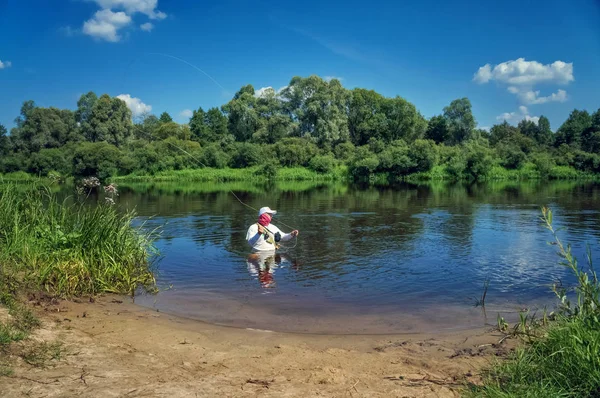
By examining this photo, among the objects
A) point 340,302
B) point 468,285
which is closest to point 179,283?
point 340,302

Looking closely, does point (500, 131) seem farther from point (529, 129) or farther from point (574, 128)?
point (574, 128)

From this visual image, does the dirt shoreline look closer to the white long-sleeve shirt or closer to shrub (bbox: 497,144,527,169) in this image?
the white long-sleeve shirt

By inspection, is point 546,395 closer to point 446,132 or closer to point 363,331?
point 363,331

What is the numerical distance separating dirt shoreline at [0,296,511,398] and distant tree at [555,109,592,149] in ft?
289

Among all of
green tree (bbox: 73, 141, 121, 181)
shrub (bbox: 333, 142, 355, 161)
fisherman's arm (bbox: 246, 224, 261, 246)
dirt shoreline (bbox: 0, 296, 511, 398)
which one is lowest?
dirt shoreline (bbox: 0, 296, 511, 398)

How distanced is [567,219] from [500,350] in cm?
2068

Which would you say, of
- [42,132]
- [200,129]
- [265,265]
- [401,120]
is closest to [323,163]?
[401,120]

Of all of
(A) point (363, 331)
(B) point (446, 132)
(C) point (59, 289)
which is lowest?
(A) point (363, 331)

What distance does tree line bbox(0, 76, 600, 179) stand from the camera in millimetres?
68062

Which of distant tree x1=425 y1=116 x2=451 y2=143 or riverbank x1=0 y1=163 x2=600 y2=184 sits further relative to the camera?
distant tree x1=425 y1=116 x2=451 y2=143

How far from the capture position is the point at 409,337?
8.52 meters

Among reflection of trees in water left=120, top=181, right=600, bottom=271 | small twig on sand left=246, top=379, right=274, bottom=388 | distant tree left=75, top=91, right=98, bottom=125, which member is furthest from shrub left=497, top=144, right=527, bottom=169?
small twig on sand left=246, top=379, right=274, bottom=388

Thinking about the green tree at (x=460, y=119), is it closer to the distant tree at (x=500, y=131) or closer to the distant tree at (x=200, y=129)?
→ the distant tree at (x=500, y=131)

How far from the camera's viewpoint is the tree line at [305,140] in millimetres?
68062
